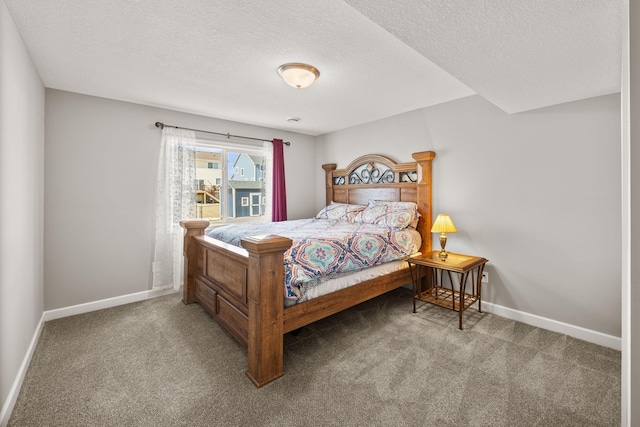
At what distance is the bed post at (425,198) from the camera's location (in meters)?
3.36

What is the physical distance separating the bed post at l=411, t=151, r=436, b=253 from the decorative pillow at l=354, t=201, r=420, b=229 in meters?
0.09

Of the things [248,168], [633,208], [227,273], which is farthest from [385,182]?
[633,208]

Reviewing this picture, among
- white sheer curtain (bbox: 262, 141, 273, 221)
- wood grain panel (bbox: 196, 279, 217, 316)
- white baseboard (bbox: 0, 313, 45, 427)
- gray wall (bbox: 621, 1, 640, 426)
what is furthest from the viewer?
white sheer curtain (bbox: 262, 141, 273, 221)

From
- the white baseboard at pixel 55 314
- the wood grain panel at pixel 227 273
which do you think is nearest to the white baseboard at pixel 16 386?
the white baseboard at pixel 55 314

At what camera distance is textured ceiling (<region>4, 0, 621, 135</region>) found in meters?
1.36

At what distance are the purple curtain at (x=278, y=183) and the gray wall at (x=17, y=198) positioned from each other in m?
2.58

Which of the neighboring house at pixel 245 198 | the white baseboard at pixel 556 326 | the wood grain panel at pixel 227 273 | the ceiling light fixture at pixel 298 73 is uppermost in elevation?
the ceiling light fixture at pixel 298 73

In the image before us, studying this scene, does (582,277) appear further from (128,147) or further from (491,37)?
(128,147)

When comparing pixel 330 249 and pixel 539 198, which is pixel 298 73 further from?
pixel 539 198

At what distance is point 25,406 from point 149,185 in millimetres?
2255

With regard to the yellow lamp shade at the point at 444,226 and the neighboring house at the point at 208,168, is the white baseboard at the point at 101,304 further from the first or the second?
the yellow lamp shade at the point at 444,226

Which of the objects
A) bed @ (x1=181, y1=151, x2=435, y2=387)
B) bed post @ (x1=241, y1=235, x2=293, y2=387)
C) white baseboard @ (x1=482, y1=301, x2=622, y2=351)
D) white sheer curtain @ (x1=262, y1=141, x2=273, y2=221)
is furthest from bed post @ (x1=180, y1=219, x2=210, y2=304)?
white baseboard @ (x1=482, y1=301, x2=622, y2=351)

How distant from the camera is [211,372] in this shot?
6.48ft

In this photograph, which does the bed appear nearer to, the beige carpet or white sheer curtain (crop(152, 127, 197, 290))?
the beige carpet
